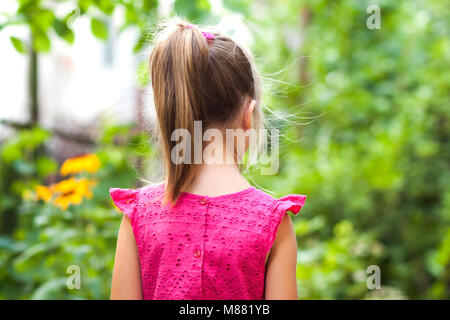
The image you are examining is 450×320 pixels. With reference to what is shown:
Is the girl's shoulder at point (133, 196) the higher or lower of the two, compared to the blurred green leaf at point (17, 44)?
→ lower

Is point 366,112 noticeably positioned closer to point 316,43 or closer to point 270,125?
point 316,43

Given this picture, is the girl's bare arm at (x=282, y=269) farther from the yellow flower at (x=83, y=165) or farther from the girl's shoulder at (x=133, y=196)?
the yellow flower at (x=83, y=165)

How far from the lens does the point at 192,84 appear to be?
1.15 m

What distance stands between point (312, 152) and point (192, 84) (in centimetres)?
354

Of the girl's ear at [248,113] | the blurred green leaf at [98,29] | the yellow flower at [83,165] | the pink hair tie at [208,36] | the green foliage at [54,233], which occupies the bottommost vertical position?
the green foliage at [54,233]

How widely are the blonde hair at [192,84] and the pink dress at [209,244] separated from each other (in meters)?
0.07

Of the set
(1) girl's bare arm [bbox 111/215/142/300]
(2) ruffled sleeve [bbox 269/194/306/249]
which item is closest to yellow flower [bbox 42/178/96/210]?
(1) girl's bare arm [bbox 111/215/142/300]

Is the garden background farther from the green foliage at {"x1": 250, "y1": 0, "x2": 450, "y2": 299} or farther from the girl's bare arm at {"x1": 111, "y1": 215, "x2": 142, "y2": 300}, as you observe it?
the girl's bare arm at {"x1": 111, "y1": 215, "x2": 142, "y2": 300}

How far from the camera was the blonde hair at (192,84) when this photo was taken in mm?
1151

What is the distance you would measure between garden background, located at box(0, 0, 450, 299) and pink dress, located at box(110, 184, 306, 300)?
0.37 meters

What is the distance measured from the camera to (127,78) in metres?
9.63

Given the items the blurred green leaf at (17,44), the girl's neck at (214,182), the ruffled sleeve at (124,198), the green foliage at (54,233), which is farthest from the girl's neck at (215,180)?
the blurred green leaf at (17,44)

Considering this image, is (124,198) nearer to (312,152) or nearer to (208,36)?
(208,36)
